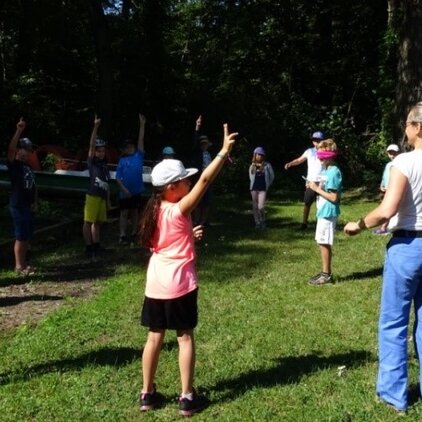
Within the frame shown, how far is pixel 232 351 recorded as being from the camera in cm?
542

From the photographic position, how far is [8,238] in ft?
35.0

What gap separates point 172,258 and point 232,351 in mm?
1593

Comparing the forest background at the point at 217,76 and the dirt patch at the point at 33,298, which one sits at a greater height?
the forest background at the point at 217,76

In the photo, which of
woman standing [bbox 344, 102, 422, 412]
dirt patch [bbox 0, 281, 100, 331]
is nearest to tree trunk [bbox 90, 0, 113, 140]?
dirt patch [bbox 0, 281, 100, 331]

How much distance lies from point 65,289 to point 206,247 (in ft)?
9.67

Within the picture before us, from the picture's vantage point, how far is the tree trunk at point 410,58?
15625 mm

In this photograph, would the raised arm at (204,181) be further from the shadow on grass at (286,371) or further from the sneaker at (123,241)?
the sneaker at (123,241)

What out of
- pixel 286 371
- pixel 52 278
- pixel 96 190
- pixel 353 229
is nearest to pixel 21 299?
pixel 52 278

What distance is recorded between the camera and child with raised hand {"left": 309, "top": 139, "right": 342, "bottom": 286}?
7.37 m

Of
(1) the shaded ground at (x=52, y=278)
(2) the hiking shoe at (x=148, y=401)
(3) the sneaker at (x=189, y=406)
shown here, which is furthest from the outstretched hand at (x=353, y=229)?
(1) the shaded ground at (x=52, y=278)

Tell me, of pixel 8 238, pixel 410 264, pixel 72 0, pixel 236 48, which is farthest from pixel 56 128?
pixel 410 264

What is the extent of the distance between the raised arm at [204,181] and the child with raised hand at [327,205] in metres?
3.41

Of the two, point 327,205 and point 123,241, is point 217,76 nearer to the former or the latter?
point 123,241

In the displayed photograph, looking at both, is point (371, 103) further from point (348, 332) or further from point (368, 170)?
point (348, 332)
